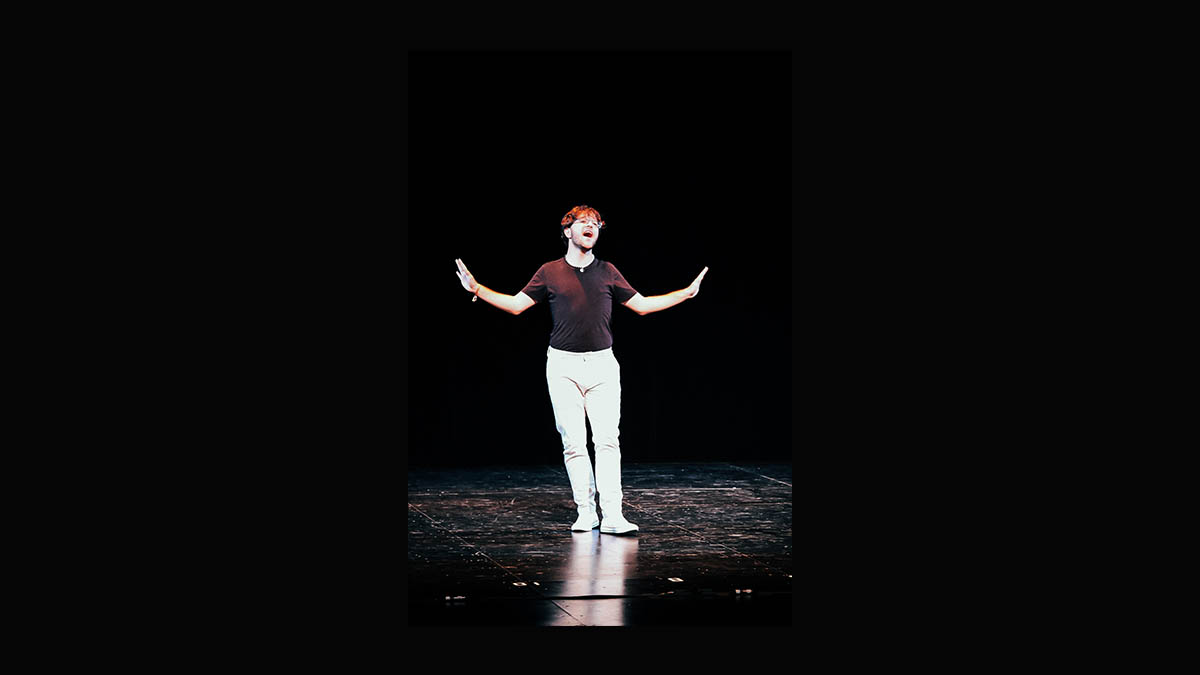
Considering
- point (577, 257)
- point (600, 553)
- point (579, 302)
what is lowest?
point (600, 553)

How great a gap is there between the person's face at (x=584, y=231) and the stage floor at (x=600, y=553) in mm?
1345

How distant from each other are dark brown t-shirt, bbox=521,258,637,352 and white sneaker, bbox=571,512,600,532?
82 centimetres

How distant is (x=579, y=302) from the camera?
6.88 meters

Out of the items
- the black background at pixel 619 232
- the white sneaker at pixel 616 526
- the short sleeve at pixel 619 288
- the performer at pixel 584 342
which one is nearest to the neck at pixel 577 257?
the performer at pixel 584 342

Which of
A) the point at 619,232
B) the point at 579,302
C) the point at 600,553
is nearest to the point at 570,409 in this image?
the point at 579,302

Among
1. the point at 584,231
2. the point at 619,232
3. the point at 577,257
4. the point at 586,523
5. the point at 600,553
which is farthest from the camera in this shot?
the point at 619,232

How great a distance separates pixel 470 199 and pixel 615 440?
9.76 feet

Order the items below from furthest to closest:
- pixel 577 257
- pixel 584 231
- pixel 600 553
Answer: pixel 577 257 < pixel 584 231 < pixel 600 553

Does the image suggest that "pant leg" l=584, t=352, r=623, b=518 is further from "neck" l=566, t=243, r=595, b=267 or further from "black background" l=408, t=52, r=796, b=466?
"black background" l=408, t=52, r=796, b=466

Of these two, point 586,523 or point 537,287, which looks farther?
point 586,523

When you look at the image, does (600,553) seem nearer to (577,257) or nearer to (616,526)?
(616,526)

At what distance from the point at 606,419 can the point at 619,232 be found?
2.94 m

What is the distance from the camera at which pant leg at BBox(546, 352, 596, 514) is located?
6.93m

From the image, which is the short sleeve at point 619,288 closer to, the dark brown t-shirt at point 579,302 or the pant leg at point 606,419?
the dark brown t-shirt at point 579,302
